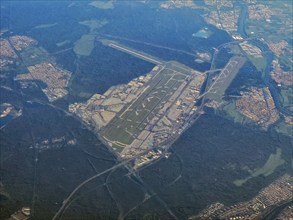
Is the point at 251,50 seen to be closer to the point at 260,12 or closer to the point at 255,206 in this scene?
the point at 260,12

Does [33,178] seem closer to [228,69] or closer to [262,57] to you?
[228,69]

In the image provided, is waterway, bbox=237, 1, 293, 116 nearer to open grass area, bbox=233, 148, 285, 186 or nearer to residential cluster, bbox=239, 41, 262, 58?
residential cluster, bbox=239, 41, 262, 58

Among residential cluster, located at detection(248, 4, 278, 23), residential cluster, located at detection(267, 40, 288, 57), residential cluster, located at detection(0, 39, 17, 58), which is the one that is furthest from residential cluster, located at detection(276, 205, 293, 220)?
residential cluster, located at detection(248, 4, 278, 23)

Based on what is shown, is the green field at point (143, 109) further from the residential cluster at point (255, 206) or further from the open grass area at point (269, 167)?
the open grass area at point (269, 167)

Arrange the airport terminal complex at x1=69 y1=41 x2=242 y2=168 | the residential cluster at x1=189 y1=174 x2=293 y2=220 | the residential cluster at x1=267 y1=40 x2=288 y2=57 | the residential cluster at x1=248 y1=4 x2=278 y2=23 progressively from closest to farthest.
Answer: the residential cluster at x1=189 y1=174 x2=293 y2=220 → the airport terminal complex at x1=69 y1=41 x2=242 y2=168 → the residential cluster at x1=267 y1=40 x2=288 y2=57 → the residential cluster at x1=248 y1=4 x2=278 y2=23

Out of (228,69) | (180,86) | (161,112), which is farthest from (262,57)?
(161,112)

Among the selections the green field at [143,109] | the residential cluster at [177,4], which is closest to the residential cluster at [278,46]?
the green field at [143,109]
